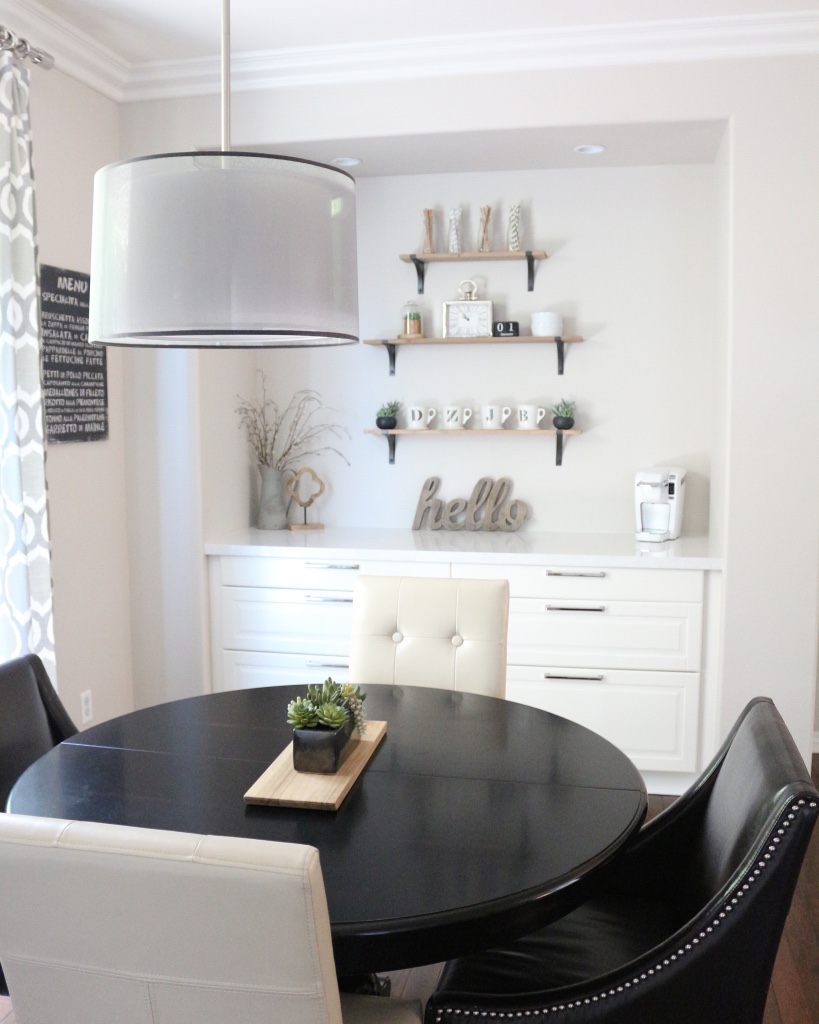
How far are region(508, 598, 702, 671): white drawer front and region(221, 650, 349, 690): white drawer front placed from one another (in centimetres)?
69

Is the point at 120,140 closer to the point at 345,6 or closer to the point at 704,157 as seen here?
the point at 345,6

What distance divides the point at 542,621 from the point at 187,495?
1.44 m

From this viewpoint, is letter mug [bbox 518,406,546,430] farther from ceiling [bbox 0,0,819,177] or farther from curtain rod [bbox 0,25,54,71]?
curtain rod [bbox 0,25,54,71]

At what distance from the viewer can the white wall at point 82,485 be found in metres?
3.15

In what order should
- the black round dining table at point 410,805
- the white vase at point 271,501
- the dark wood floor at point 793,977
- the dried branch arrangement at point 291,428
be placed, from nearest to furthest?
the black round dining table at point 410,805, the dark wood floor at point 793,977, the white vase at point 271,501, the dried branch arrangement at point 291,428

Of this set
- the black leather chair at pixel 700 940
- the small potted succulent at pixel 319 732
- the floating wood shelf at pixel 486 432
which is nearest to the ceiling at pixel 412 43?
the floating wood shelf at pixel 486 432

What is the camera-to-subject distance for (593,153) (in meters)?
3.57

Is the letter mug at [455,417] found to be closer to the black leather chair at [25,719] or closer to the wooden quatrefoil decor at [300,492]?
the wooden quatrefoil decor at [300,492]

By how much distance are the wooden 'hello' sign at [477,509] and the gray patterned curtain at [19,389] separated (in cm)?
166

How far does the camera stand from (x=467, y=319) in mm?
3916

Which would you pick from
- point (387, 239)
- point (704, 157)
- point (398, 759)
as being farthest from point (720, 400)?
point (398, 759)

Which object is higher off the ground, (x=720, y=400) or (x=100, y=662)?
(x=720, y=400)

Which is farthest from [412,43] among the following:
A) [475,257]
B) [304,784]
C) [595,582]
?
[304,784]

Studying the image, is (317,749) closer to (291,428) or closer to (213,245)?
(213,245)
